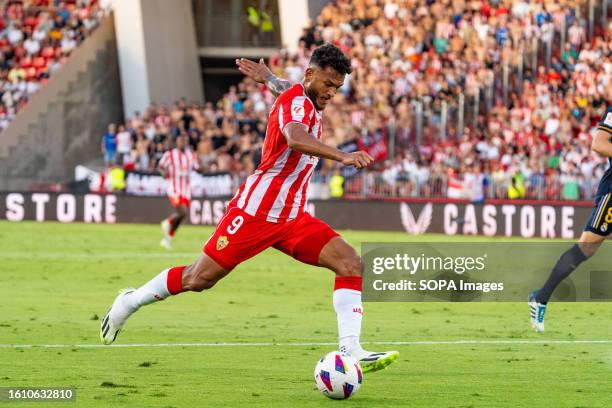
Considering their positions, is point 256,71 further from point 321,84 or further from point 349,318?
point 349,318

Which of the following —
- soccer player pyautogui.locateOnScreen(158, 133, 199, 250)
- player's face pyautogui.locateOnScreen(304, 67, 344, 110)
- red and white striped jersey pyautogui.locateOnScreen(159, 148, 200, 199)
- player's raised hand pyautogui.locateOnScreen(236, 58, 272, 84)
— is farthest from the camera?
red and white striped jersey pyautogui.locateOnScreen(159, 148, 200, 199)

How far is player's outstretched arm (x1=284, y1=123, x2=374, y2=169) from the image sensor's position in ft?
27.8

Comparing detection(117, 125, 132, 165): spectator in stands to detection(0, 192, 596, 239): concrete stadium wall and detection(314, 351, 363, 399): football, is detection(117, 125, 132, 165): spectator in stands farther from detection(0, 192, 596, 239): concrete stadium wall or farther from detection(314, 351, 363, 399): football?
detection(314, 351, 363, 399): football

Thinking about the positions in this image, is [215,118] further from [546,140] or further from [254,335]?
[254,335]

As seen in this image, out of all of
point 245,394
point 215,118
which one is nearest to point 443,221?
point 215,118

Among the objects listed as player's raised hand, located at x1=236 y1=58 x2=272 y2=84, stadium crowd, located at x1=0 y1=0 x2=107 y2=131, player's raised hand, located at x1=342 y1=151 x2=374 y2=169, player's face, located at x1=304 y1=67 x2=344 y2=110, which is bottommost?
player's raised hand, located at x1=342 y1=151 x2=374 y2=169

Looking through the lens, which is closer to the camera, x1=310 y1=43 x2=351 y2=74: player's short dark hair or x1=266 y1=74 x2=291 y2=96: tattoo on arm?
x1=310 y1=43 x2=351 y2=74: player's short dark hair

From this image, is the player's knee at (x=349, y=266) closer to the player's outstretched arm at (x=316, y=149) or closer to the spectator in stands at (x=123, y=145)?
the player's outstretched arm at (x=316, y=149)

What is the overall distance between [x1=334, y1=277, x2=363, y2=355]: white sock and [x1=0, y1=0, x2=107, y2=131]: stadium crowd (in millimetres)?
35611

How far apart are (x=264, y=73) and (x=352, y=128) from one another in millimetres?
24592

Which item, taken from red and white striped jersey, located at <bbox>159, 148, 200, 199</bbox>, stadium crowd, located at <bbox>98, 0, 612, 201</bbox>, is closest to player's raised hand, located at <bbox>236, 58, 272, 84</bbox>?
red and white striped jersey, located at <bbox>159, 148, 200, 199</bbox>

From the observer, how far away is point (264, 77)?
36.6ft

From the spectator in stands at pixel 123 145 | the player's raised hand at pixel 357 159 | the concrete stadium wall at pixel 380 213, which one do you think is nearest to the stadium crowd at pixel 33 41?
the spectator in stands at pixel 123 145

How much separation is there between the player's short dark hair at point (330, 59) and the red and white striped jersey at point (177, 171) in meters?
19.3
